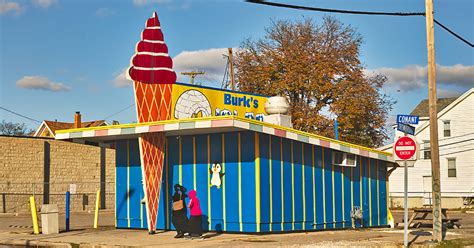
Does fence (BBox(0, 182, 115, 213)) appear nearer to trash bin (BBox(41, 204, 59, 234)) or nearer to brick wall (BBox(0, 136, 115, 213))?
brick wall (BBox(0, 136, 115, 213))

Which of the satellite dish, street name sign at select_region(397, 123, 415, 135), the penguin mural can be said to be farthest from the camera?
the satellite dish

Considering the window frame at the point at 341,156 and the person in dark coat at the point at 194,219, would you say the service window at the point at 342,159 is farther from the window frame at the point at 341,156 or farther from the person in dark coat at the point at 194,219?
the person in dark coat at the point at 194,219

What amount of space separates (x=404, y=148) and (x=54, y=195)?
1223 inches

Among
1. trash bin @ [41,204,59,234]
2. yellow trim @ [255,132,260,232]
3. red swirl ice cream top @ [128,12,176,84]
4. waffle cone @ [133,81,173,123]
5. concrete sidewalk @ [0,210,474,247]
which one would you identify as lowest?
concrete sidewalk @ [0,210,474,247]

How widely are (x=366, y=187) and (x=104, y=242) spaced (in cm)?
988

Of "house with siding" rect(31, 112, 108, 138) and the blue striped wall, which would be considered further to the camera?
"house with siding" rect(31, 112, 108, 138)

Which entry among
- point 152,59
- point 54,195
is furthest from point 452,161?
point 152,59

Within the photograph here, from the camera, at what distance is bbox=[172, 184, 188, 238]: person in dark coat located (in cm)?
1905

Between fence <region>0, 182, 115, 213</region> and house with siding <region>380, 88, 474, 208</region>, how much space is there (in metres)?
22.4

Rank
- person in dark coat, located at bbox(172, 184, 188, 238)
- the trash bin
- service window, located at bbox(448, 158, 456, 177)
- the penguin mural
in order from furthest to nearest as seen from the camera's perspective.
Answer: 1. service window, located at bbox(448, 158, 456, 177)
2. the trash bin
3. the penguin mural
4. person in dark coat, located at bbox(172, 184, 188, 238)

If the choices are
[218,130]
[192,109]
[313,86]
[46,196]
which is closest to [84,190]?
[46,196]

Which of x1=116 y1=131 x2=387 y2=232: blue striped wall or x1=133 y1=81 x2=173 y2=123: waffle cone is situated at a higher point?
x1=133 y1=81 x2=173 y2=123: waffle cone

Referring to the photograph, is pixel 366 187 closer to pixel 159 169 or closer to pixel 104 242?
pixel 159 169

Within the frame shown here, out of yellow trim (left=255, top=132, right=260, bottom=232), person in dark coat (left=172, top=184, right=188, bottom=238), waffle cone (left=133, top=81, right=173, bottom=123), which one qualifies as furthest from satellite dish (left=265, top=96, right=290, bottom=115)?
Answer: person in dark coat (left=172, top=184, right=188, bottom=238)
